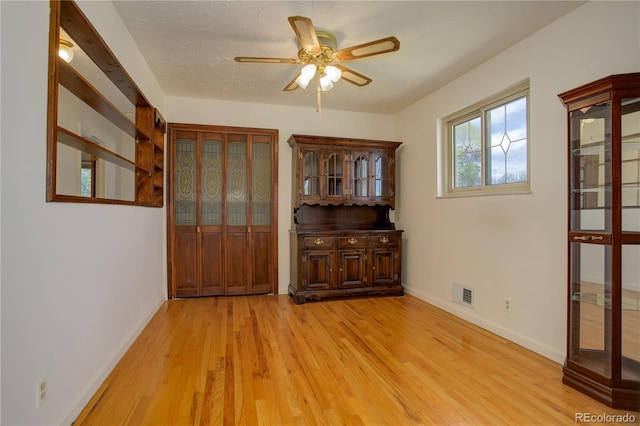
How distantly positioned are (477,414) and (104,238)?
2.55 m

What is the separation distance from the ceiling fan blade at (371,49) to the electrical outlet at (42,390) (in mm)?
2557

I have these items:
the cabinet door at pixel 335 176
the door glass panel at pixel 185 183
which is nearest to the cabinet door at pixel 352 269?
the cabinet door at pixel 335 176


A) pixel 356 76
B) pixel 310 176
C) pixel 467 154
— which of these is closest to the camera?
pixel 356 76

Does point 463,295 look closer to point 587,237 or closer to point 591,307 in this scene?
point 591,307

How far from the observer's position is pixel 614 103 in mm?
1899

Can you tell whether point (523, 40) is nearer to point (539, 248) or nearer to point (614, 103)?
point (614, 103)

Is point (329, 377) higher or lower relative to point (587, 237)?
lower

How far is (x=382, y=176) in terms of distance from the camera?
4477mm

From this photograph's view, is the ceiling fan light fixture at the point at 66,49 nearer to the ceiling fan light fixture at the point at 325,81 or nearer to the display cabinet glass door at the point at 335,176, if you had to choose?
the ceiling fan light fixture at the point at 325,81

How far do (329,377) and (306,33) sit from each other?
231 cm

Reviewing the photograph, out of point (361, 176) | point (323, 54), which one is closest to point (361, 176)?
point (361, 176)

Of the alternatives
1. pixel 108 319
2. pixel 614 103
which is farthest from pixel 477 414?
pixel 108 319

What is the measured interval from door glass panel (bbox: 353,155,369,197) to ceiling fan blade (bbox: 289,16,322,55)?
6.86ft

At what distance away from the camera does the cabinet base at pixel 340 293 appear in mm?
3948
